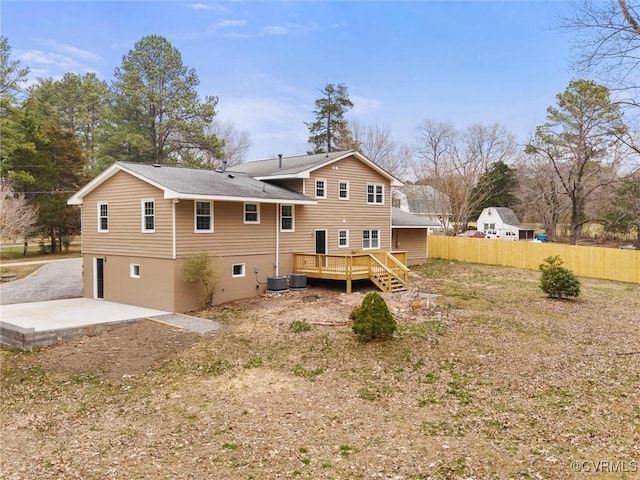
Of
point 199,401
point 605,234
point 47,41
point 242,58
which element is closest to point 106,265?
point 199,401

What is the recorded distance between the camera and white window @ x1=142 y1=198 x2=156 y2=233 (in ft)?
51.7

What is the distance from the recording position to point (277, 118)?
42125 millimetres

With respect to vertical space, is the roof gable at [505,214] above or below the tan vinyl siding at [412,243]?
above

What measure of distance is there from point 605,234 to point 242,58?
129 ft

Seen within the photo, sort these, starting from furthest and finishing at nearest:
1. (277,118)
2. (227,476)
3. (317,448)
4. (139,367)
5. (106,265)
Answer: (277,118)
(106,265)
(139,367)
(317,448)
(227,476)

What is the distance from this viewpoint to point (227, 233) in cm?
1667

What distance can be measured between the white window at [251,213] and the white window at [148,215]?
11.0 feet

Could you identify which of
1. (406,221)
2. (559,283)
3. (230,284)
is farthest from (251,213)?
(406,221)

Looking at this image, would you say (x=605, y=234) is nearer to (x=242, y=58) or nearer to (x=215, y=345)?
(x=242, y=58)

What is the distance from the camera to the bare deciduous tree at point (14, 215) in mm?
27062

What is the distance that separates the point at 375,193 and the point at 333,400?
16.2 meters

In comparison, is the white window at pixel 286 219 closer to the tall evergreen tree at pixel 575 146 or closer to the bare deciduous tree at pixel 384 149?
the tall evergreen tree at pixel 575 146

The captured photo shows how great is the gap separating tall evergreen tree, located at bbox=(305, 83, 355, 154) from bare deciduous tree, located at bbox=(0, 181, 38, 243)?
2711 centimetres

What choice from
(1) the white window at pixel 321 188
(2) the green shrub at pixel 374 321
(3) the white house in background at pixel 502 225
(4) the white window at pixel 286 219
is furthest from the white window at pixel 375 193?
(3) the white house in background at pixel 502 225
